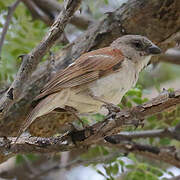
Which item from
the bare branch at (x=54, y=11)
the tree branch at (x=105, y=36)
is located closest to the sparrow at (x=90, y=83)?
the tree branch at (x=105, y=36)

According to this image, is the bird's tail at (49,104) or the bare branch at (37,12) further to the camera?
the bare branch at (37,12)

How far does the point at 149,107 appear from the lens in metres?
2.98

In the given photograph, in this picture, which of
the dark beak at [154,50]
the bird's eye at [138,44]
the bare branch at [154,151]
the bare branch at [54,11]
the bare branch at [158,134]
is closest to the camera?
the dark beak at [154,50]

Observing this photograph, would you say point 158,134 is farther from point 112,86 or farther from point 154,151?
point 112,86

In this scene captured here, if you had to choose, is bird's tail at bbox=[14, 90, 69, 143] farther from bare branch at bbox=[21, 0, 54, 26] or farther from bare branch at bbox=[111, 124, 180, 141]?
bare branch at bbox=[21, 0, 54, 26]

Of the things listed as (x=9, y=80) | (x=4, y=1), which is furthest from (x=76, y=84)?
(x=4, y=1)

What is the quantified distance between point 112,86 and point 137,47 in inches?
30.2

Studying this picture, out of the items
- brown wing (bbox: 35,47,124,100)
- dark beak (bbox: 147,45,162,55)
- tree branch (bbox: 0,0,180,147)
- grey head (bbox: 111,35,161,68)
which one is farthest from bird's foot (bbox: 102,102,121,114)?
tree branch (bbox: 0,0,180,147)

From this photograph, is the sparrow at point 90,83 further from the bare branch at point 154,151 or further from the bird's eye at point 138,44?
the bare branch at point 154,151

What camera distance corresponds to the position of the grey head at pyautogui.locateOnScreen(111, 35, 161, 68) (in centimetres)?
405

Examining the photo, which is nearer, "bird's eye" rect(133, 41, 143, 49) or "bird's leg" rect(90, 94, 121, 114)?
"bird's leg" rect(90, 94, 121, 114)

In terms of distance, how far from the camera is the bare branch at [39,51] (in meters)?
3.18

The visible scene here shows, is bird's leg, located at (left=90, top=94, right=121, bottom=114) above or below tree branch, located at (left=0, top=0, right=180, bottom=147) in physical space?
below

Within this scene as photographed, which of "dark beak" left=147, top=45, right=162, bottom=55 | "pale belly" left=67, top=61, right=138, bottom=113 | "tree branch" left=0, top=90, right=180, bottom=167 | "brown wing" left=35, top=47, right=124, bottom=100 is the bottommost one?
"tree branch" left=0, top=90, right=180, bottom=167
